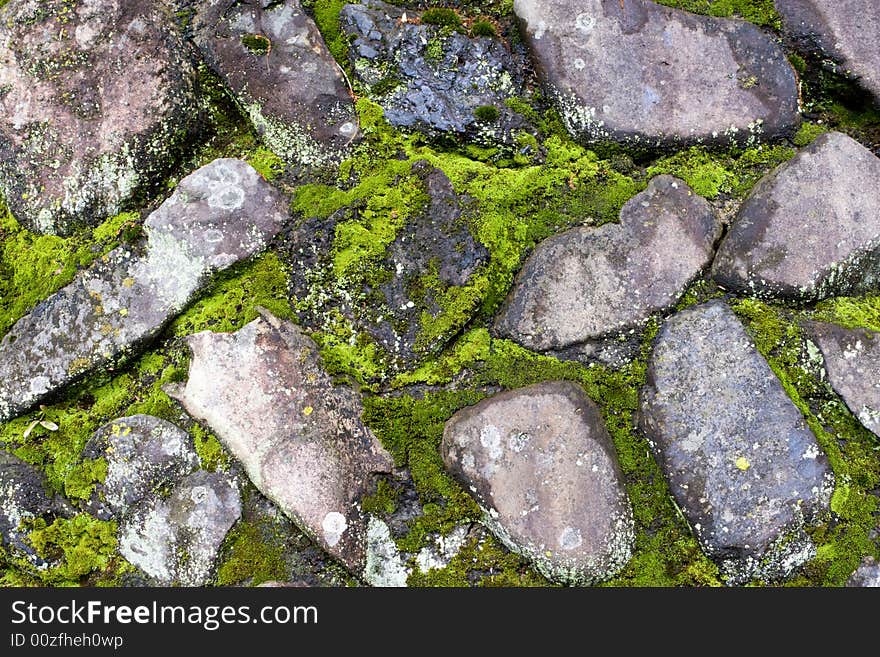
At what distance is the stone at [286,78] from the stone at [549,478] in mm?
1112

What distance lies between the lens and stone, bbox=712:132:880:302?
2504 millimetres

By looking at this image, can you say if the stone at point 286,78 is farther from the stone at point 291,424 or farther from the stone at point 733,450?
the stone at point 733,450

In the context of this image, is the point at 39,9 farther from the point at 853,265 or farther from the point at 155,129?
the point at 853,265

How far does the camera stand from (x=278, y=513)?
2.43 meters

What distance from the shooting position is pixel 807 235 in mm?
2508

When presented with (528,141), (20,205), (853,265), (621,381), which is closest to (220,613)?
(621,381)

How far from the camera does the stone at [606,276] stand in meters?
2.50

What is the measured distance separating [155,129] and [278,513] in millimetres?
1459

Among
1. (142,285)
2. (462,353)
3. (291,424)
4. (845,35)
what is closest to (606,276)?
(462,353)

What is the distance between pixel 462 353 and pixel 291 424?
0.62 metres

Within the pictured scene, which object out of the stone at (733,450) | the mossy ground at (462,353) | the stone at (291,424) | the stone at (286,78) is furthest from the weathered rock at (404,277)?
the stone at (733,450)

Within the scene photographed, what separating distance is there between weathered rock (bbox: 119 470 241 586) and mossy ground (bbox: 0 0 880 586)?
6 centimetres

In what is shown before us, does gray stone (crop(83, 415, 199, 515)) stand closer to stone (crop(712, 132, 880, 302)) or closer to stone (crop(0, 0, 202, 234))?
stone (crop(0, 0, 202, 234))

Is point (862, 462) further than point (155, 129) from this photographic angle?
No
